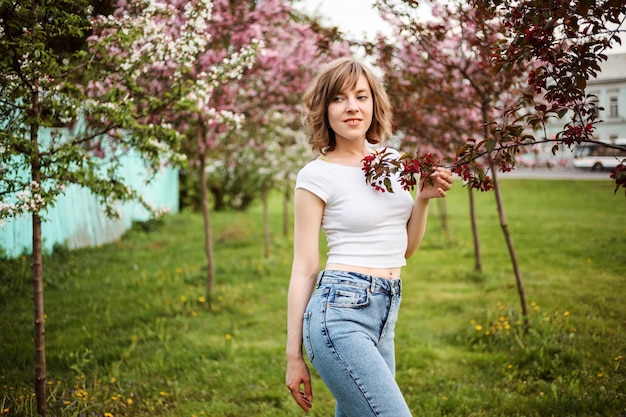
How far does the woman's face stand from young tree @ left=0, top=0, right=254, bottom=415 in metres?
1.54

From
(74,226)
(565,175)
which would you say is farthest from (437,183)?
(565,175)

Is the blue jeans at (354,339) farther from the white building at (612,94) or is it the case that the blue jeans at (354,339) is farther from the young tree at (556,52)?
the white building at (612,94)

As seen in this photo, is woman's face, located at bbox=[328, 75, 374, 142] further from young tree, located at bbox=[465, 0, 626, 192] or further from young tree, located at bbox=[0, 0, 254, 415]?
young tree, located at bbox=[0, 0, 254, 415]

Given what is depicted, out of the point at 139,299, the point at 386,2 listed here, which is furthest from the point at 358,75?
the point at 139,299

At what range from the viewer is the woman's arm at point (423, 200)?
2152 millimetres

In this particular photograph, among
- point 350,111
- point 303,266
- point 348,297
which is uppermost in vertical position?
point 350,111

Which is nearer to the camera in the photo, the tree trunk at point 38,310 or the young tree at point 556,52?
the young tree at point 556,52

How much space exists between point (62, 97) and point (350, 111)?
1.88 metres

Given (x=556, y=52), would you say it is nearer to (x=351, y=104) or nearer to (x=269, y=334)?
(x=351, y=104)

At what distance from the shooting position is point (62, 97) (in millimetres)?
3234

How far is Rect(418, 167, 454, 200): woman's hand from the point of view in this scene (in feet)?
7.04

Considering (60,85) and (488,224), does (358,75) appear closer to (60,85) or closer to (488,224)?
(60,85)

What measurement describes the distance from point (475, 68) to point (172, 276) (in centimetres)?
477

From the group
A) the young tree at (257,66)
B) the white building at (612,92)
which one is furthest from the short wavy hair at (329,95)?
the young tree at (257,66)
